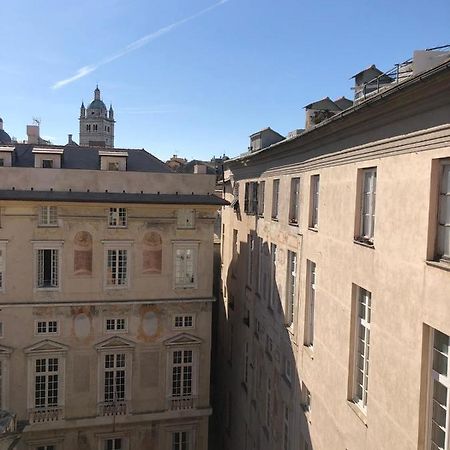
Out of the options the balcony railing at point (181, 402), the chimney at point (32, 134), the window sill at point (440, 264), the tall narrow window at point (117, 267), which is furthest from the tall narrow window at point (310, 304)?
the chimney at point (32, 134)

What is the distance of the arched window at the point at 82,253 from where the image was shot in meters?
27.3

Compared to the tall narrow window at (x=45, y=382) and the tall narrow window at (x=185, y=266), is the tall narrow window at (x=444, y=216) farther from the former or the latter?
the tall narrow window at (x=45, y=382)

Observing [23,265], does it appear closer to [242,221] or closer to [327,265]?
[242,221]

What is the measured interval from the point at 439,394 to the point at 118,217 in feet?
70.0

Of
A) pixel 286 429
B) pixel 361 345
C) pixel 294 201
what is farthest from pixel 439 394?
pixel 294 201

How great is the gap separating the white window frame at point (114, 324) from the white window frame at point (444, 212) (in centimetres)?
2161

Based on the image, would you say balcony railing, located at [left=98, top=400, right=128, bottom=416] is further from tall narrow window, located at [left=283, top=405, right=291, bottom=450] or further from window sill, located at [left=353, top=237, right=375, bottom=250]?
window sill, located at [left=353, top=237, right=375, bottom=250]

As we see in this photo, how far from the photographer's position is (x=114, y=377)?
1105 inches

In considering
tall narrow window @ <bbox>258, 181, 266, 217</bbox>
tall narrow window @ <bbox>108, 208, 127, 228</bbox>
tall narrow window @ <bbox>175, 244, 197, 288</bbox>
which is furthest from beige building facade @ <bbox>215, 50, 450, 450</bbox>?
tall narrow window @ <bbox>108, 208, 127, 228</bbox>

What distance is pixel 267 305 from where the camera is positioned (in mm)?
24219

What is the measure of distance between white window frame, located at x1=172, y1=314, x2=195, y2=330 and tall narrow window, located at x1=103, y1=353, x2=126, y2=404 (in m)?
3.38

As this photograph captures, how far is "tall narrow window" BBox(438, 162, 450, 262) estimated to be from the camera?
362 inches

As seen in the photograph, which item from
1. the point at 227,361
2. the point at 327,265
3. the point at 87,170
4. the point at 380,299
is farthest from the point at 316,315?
the point at 227,361

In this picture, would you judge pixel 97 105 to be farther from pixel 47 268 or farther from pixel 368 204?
pixel 368 204
